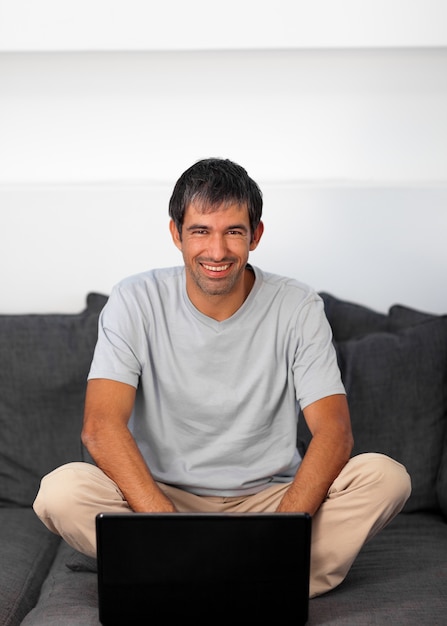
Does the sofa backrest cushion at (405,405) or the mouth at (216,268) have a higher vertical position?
the mouth at (216,268)

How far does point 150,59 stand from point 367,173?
0.73 metres

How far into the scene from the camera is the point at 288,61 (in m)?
2.93

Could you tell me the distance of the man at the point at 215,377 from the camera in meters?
2.23

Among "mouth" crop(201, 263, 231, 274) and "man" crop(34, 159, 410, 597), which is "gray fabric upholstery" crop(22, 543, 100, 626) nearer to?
"man" crop(34, 159, 410, 597)

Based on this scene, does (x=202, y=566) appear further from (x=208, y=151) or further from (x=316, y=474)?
(x=208, y=151)

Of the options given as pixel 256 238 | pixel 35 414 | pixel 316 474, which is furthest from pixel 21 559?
pixel 256 238

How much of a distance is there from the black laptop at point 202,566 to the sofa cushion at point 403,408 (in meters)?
0.74

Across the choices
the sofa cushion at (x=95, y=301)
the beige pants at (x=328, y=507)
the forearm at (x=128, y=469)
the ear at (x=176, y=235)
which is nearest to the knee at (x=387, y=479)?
the beige pants at (x=328, y=507)

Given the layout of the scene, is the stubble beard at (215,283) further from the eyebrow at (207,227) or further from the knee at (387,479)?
the knee at (387,479)

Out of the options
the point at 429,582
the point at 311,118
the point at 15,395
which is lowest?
the point at 429,582

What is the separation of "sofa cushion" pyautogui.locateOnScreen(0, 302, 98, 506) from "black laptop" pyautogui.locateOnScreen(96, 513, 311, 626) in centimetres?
75

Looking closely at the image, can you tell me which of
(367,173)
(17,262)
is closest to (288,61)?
(367,173)

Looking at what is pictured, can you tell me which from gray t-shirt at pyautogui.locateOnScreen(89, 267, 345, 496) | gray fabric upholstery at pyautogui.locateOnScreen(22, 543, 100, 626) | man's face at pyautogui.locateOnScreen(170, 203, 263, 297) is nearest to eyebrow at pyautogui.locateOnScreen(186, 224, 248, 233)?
man's face at pyautogui.locateOnScreen(170, 203, 263, 297)

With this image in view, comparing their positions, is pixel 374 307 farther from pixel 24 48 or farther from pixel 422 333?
pixel 24 48
